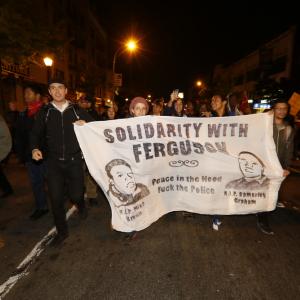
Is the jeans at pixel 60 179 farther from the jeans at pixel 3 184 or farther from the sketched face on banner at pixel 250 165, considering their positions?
the jeans at pixel 3 184

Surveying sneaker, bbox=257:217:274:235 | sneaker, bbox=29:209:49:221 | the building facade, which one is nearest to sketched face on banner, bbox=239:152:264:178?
sneaker, bbox=257:217:274:235

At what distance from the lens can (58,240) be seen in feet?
13.1

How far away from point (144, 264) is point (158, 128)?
67.5 inches

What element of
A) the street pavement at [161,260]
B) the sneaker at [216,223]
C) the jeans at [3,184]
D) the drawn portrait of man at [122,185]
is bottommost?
the street pavement at [161,260]

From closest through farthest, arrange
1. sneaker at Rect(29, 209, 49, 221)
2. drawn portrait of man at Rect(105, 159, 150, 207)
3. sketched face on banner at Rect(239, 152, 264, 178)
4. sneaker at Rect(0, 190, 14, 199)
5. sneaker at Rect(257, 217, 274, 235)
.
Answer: drawn portrait of man at Rect(105, 159, 150, 207), sketched face on banner at Rect(239, 152, 264, 178), sneaker at Rect(257, 217, 274, 235), sneaker at Rect(29, 209, 49, 221), sneaker at Rect(0, 190, 14, 199)

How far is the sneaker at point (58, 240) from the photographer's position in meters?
3.95

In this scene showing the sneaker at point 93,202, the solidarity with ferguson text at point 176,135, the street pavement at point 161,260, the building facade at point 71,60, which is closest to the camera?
the street pavement at point 161,260

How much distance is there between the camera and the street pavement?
2.94 m

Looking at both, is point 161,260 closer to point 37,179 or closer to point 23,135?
point 37,179

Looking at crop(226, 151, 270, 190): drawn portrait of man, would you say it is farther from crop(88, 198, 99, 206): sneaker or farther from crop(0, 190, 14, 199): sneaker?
crop(0, 190, 14, 199): sneaker

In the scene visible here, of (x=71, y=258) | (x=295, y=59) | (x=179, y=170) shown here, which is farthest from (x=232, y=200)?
(x=295, y=59)

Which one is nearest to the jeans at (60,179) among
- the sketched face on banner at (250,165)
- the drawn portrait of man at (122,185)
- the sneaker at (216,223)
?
the drawn portrait of man at (122,185)

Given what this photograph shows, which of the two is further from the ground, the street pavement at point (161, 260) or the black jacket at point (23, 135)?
the black jacket at point (23, 135)

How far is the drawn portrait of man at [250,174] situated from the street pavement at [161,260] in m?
0.72
